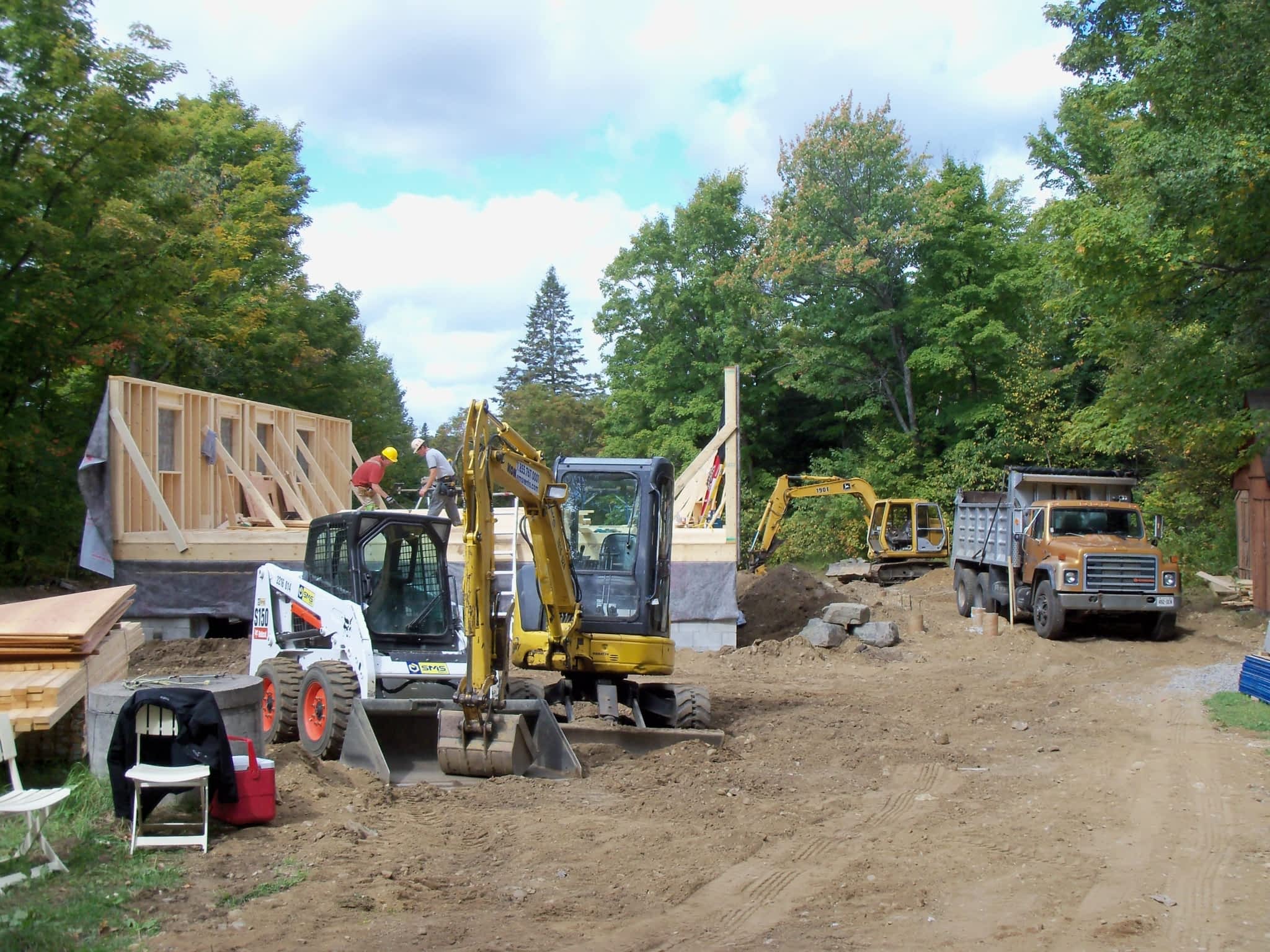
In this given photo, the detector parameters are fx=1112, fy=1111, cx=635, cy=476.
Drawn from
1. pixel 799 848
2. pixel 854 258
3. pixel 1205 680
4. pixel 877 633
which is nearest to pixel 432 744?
pixel 799 848

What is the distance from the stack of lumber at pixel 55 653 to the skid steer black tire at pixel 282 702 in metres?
1.21

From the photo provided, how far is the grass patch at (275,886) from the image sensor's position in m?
5.54

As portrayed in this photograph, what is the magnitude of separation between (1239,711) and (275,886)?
401 inches

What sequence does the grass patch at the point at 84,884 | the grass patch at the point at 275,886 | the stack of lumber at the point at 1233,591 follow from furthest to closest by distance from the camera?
the stack of lumber at the point at 1233,591 → the grass patch at the point at 275,886 → the grass patch at the point at 84,884

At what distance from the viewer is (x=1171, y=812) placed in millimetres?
7930

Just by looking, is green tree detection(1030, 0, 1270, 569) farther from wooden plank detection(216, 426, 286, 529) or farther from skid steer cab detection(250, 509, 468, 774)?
wooden plank detection(216, 426, 286, 529)

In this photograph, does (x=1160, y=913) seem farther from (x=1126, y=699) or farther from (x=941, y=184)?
(x=941, y=184)

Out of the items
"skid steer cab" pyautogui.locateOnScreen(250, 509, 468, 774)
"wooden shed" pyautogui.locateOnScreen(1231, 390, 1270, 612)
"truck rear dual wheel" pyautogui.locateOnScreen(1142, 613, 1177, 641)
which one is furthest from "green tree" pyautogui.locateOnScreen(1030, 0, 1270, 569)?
"skid steer cab" pyautogui.locateOnScreen(250, 509, 468, 774)

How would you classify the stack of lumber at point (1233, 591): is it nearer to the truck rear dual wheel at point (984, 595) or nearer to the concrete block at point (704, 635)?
the truck rear dual wheel at point (984, 595)

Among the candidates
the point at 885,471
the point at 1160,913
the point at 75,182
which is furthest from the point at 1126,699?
the point at 885,471

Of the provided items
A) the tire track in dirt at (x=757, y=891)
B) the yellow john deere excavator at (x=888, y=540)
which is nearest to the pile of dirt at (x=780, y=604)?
the yellow john deere excavator at (x=888, y=540)

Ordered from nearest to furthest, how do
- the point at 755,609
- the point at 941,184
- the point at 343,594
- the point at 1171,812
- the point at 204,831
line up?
the point at 204,831
the point at 1171,812
the point at 343,594
the point at 755,609
the point at 941,184

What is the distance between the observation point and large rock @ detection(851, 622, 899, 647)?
56.0ft

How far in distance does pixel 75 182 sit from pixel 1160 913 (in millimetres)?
17752
